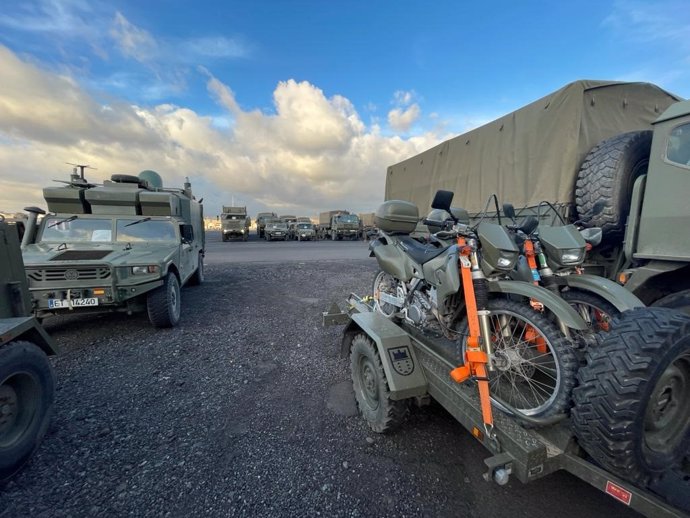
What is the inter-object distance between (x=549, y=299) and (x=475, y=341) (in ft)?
1.84

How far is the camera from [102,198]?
595 cm

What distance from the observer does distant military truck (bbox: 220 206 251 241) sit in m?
25.6

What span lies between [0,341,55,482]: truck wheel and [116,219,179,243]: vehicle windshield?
382cm

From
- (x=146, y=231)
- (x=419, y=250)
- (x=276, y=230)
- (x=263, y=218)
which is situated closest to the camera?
(x=419, y=250)

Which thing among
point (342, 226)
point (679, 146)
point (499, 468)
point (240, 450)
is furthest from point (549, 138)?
point (342, 226)

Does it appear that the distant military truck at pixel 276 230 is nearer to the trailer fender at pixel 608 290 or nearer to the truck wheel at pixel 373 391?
the truck wheel at pixel 373 391

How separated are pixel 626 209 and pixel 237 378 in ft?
16.9

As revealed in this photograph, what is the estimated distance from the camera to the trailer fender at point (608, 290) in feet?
7.02

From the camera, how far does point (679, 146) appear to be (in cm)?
315

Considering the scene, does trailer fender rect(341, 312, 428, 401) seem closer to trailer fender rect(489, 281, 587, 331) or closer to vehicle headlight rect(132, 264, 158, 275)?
trailer fender rect(489, 281, 587, 331)

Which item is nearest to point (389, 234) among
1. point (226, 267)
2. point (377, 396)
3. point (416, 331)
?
point (416, 331)

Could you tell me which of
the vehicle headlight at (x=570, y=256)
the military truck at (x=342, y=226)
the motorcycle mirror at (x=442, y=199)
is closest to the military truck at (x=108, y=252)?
the motorcycle mirror at (x=442, y=199)

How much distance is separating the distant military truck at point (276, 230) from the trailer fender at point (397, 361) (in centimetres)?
2546

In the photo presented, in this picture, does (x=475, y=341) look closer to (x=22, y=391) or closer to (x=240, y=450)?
(x=240, y=450)
